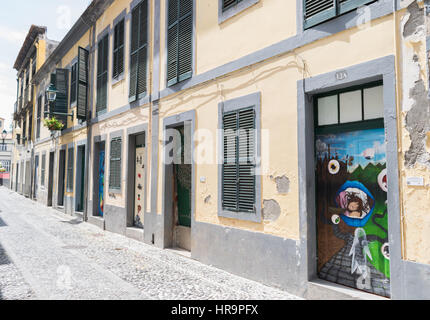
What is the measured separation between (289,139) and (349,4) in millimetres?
1867

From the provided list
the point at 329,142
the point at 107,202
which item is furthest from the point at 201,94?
the point at 107,202

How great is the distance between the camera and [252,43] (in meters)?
5.47

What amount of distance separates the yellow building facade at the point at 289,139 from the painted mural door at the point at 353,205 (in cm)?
1

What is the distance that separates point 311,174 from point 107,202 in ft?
25.4

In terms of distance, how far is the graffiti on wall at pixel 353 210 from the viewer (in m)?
3.87

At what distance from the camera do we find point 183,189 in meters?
7.53

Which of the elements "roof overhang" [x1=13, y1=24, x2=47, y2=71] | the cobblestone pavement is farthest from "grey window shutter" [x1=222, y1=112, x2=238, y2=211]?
"roof overhang" [x1=13, y1=24, x2=47, y2=71]

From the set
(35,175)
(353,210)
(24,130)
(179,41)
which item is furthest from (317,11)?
(24,130)

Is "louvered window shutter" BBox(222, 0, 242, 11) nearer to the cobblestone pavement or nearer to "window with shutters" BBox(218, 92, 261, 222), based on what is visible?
"window with shutters" BBox(218, 92, 261, 222)

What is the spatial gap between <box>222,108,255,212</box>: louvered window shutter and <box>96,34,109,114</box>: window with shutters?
21.8ft

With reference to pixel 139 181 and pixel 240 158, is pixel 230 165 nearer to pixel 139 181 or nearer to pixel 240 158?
pixel 240 158

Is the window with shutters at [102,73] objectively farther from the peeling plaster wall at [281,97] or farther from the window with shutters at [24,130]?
the window with shutters at [24,130]

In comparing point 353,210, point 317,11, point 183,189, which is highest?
point 317,11

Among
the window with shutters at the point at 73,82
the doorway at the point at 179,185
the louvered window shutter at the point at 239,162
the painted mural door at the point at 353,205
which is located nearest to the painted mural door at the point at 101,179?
the window with shutters at the point at 73,82
